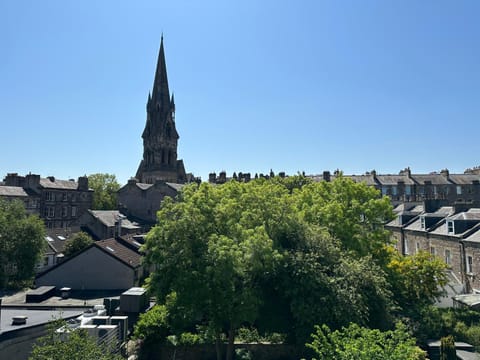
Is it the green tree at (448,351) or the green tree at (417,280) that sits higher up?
the green tree at (417,280)

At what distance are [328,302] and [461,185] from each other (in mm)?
63847

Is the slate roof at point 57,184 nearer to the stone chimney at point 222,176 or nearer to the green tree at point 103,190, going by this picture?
the green tree at point 103,190

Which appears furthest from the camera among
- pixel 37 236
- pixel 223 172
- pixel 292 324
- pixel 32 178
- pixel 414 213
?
pixel 223 172

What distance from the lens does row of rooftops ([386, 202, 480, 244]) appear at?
3003cm

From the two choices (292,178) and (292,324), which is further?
(292,178)

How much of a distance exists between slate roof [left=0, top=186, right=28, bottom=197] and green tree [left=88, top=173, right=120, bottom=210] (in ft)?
76.9

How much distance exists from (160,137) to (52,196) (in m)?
32.8

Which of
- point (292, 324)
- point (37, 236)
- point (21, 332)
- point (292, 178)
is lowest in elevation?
point (292, 324)

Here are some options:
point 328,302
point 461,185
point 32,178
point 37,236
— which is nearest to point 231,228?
point 328,302

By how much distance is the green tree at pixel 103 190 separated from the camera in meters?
85.7

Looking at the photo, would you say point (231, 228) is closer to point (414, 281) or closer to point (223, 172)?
point (414, 281)

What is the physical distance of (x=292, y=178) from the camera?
50.4 meters

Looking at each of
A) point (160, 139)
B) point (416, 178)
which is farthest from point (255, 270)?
point (160, 139)

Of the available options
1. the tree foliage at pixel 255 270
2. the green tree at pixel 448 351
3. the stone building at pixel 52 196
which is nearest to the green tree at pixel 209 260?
the tree foliage at pixel 255 270
